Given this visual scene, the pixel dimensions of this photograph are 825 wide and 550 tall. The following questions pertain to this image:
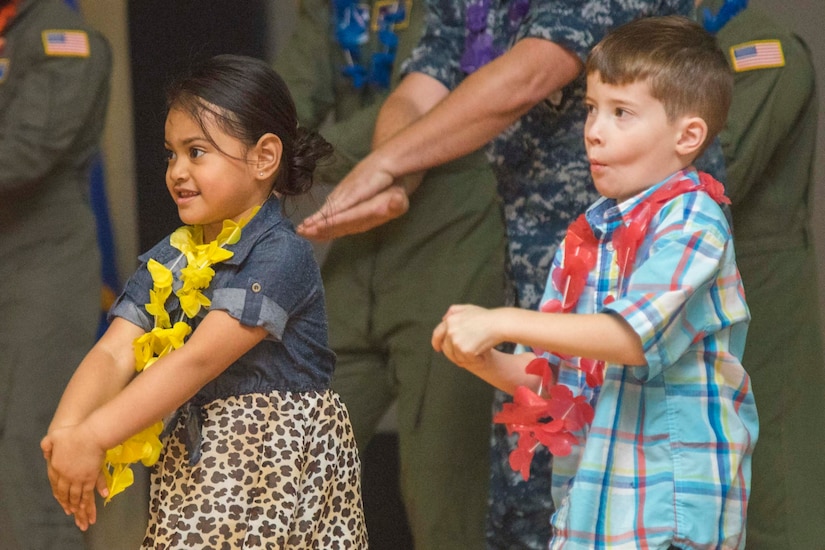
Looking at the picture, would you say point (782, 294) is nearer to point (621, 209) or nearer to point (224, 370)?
point (621, 209)

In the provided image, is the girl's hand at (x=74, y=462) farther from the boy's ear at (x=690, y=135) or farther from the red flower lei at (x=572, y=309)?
the boy's ear at (x=690, y=135)

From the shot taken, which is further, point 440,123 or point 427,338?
point 427,338

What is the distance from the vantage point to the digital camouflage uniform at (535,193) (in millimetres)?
2262

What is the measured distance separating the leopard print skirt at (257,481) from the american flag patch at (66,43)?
1623 mm

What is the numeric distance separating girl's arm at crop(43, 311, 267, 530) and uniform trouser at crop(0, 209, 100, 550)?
1.43m

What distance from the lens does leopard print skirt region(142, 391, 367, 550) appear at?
171 centimetres

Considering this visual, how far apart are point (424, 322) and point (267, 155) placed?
3.44ft

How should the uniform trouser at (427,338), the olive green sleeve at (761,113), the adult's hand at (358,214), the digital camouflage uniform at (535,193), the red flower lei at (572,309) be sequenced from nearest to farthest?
the red flower lei at (572,309)
the digital camouflage uniform at (535,193)
the adult's hand at (358,214)
the olive green sleeve at (761,113)
the uniform trouser at (427,338)

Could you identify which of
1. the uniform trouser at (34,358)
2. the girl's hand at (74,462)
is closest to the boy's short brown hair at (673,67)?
the girl's hand at (74,462)

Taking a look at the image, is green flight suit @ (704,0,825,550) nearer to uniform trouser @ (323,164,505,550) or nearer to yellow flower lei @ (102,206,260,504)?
uniform trouser @ (323,164,505,550)

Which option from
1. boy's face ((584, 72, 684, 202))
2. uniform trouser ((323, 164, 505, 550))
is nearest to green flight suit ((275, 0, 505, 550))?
uniform trouser ((323, 164, 505, 550))

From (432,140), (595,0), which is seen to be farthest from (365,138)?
(595,0)

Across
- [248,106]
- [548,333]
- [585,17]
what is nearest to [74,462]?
[248,106]

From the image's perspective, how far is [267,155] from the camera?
186cm
